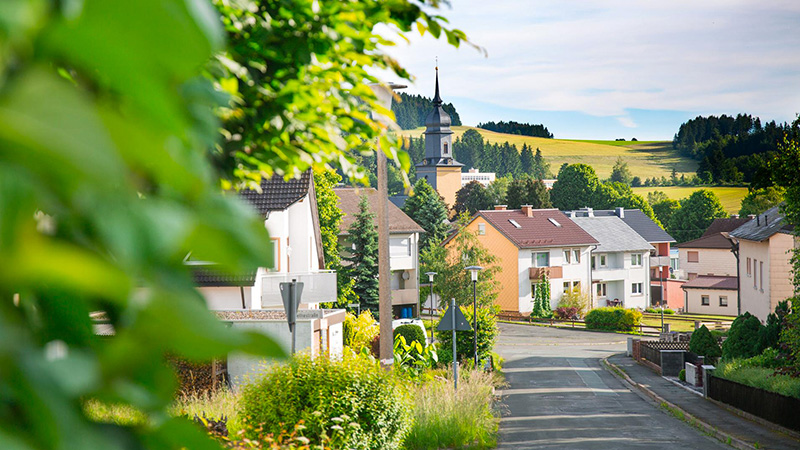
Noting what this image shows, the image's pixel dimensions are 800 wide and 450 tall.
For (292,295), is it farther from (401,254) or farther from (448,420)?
(401,254)

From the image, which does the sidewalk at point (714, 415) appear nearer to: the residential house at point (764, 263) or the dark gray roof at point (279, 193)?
the residential house at point (764, 263)

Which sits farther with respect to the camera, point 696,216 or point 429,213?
point 696,216

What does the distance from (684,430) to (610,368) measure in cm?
1748

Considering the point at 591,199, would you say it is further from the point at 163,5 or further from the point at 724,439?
the point at 163,5

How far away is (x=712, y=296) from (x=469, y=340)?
54560mm

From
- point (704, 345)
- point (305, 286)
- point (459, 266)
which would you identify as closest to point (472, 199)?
point (459, 266)

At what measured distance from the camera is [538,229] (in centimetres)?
7250

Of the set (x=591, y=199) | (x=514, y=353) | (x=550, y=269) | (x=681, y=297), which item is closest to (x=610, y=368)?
(x=514, y=353)

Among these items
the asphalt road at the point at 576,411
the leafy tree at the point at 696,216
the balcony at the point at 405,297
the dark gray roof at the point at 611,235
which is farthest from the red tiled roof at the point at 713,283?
the asphalt road at the point at 576,411

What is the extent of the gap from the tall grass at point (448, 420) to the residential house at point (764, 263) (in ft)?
58.0

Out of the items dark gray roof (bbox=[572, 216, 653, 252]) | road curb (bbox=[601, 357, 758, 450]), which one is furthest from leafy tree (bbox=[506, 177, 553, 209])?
road curb (bbox=[601, 357, 758, 450])

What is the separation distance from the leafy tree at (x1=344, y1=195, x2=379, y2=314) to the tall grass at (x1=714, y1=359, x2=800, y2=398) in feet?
93.2

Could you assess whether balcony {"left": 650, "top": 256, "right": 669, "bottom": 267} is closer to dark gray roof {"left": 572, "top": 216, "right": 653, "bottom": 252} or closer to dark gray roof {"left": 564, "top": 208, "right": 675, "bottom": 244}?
dark gray roof {"left": 564, "top": 208, "right": 675, "bottom": 244}

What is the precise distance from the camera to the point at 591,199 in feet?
392
